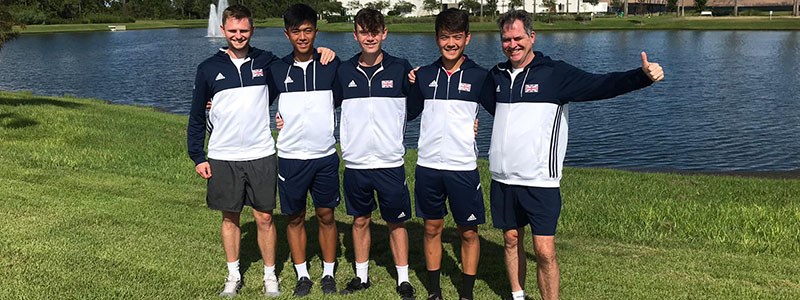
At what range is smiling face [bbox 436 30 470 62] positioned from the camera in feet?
17.2

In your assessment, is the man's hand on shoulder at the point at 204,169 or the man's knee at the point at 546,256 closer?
the man's knee at the point at 546,256

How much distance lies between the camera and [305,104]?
5.55 meters

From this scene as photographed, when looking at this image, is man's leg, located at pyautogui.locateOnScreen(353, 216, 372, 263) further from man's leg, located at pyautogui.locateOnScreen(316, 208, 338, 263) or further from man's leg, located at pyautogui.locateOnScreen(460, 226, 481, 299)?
man's leg, located at pyautogui.locateOnScreen(460, 226, 481, 299)

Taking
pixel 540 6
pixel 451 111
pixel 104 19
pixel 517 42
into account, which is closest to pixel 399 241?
pixel 451 111

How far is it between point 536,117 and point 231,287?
2957mm

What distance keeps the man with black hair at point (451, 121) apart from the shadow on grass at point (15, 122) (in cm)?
1400

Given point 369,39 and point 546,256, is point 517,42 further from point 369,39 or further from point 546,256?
point 546,256

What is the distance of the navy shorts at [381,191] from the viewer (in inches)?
221

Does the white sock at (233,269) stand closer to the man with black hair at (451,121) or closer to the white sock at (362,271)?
the white sock at (362,271)

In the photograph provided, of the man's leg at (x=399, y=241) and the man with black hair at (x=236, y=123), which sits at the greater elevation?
the man with black hair at (x=236, y=123)

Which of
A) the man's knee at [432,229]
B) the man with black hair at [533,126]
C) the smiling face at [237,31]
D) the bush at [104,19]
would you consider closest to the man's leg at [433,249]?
the man's knee at [432,229]

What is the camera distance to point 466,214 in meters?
5.47

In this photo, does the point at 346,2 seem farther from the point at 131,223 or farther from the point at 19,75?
the point at 131,223

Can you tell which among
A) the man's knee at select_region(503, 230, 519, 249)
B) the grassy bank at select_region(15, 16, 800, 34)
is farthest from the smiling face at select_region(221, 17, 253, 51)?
the grassy bank at select_region(15, 16, 800, 34)
